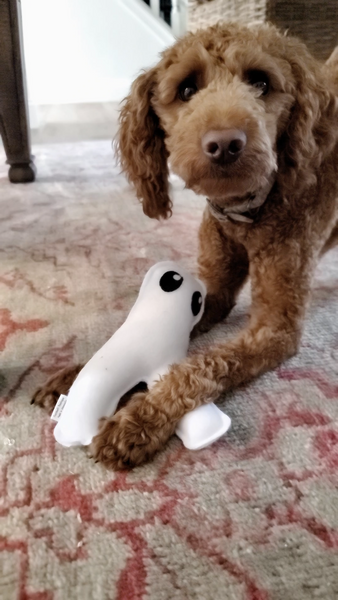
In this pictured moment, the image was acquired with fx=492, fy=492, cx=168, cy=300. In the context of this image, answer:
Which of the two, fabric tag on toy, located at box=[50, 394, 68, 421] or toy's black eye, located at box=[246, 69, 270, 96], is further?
toy's black eye, located at box=[246, 69, 270, 96]

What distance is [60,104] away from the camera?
189 inches

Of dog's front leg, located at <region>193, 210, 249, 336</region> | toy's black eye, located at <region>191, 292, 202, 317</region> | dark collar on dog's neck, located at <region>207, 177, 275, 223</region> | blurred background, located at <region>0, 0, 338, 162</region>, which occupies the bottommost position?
blurred background, located at <region>0, 0, 338, 162</region>

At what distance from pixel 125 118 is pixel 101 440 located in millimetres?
730

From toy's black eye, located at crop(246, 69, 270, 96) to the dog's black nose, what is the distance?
0.21 metres

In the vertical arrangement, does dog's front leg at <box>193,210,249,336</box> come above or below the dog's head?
below

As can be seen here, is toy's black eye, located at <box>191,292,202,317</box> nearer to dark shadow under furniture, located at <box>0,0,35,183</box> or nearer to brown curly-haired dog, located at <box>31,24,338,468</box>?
brown curly-haired dog, located at <box>31,24,338,468</box>

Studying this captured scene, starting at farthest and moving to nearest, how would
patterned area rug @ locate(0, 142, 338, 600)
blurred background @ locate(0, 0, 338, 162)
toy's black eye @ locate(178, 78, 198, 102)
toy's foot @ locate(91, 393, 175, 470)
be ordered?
blurred background @ locate(0, 0, 338, 162), toy's black eye @ locate(178, 78, 198, 102), toy's foot @ locate(91, 393, 175, 470), patterned area rug @ locate(0, 142, 338, 600)

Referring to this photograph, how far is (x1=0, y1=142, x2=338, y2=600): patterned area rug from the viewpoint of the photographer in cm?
62

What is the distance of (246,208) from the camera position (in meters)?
1.06

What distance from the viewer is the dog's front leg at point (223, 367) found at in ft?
2.59

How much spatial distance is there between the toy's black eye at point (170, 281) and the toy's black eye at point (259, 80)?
1.32 feet

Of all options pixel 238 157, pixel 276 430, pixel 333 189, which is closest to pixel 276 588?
pixel 276 430

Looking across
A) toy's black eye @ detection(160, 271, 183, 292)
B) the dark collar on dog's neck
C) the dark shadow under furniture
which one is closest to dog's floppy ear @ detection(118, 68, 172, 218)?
the dark collar on dog's neck

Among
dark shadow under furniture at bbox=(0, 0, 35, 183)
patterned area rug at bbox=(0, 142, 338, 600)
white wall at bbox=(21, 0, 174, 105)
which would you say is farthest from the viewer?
white wall at bbox=(21, 0, 174, 105)
